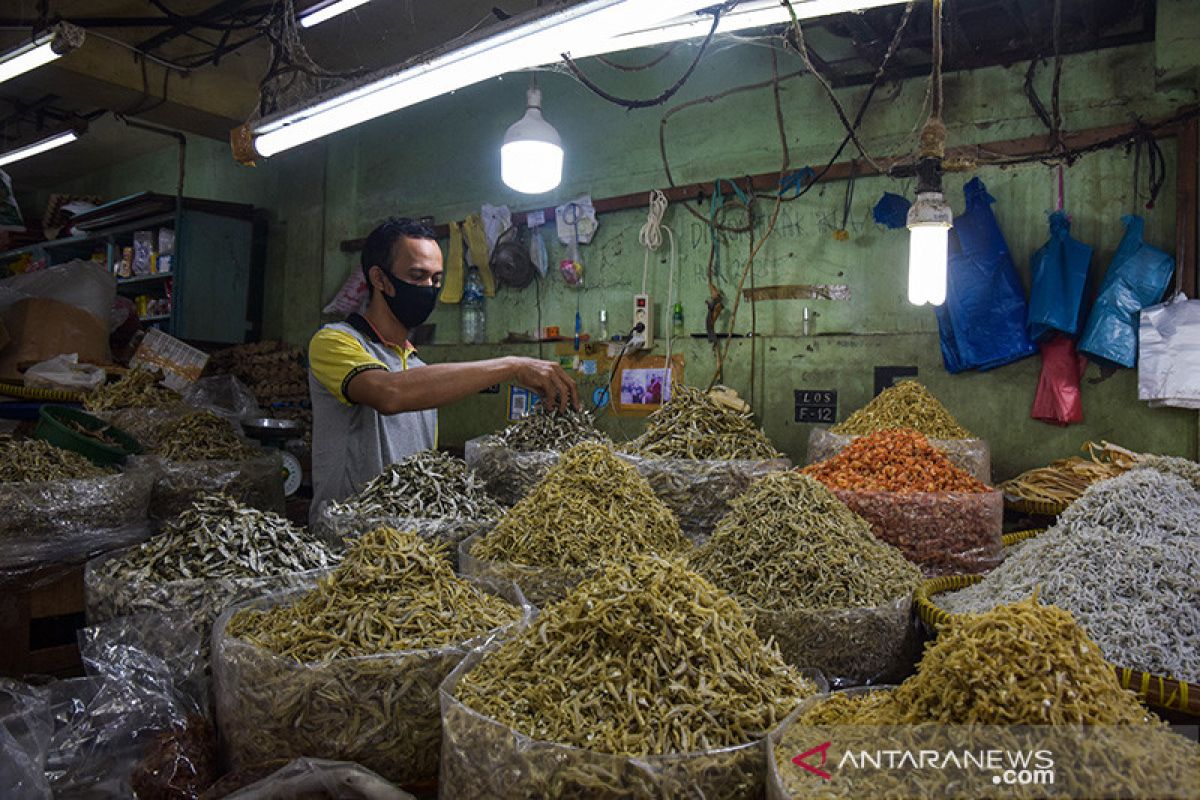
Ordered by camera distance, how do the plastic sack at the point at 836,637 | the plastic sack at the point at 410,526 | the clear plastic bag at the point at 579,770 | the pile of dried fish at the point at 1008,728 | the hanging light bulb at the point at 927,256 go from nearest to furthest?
1. the pile of dried fish at the point at 1008,728
2. the clear plastic bag at the point at 579,770
3. the plastic sack at the point at 836,637
4. the plastic sack at the point at 410,526
5. the hanging light bulb at the point at 927,256

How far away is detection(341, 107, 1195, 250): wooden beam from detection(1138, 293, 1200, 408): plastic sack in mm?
291

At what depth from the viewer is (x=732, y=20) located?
2.61 m

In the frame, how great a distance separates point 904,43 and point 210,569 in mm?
3967

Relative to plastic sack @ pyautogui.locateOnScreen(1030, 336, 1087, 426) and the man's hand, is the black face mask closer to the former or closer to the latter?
the man's hand

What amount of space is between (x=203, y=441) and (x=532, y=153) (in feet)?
7.33

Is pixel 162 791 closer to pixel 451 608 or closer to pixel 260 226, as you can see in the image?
pixel 451 608

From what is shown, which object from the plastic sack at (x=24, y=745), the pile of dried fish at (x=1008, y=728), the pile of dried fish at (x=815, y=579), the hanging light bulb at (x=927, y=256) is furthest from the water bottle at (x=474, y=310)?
the pile of dried fish at (x=1008, y=728)

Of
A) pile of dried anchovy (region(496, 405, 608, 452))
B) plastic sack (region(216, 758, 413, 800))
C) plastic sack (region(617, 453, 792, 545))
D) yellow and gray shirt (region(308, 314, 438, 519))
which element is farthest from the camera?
yellow and gray shirt (region(308, 314, 438, 519))

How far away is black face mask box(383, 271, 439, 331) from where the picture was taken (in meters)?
3.15

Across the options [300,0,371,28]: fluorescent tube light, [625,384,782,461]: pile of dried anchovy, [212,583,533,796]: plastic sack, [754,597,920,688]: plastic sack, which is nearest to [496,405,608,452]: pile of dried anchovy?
[625,384,782,461]: pile of dried anchovy

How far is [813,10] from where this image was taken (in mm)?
2477

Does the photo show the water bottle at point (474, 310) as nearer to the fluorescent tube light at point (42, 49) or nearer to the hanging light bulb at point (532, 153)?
the hanging light bulb at point (532, 153)

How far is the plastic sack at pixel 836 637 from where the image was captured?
158 centimetres

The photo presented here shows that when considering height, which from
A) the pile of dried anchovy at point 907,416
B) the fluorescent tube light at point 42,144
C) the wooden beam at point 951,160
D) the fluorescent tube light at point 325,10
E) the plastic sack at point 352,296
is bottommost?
the pile of dried anchovy at point 907,416
